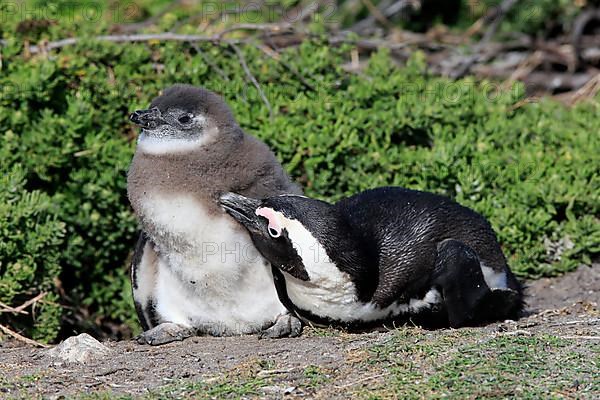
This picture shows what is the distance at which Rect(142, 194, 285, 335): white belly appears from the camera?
4559 millimetres

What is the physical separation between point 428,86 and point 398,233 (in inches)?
100

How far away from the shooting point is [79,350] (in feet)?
14.8

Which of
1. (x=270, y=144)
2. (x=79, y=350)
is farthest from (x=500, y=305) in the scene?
(x=79, y=350)

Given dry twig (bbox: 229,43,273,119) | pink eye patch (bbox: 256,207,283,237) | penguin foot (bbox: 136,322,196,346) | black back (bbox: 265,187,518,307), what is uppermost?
dry twig (bbox: 229,43,273,119)

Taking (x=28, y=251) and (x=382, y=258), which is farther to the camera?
(x=28, y=251)

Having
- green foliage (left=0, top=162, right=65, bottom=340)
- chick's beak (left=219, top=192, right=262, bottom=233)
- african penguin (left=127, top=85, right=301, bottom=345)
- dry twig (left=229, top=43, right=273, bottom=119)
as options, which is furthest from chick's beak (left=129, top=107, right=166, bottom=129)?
dry twig (left=229, top=43, right=273, bottom=119)

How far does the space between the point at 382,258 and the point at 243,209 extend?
0.73m

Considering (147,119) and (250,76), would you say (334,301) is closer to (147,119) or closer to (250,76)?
(147,119)

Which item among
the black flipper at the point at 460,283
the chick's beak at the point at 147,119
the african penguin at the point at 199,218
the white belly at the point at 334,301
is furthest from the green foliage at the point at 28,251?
the black flipper at the point at 460,283

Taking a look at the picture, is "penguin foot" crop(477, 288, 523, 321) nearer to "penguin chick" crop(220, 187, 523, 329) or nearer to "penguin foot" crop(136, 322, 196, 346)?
"penguin chick" crop(220, 187, 523, 329)

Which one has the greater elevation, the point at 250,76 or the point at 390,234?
the point at 250,76

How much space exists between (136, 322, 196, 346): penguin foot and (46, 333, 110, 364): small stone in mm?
Answer: 266

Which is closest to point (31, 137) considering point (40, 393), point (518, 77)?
point (40, 393)

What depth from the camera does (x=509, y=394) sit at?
142 inches
